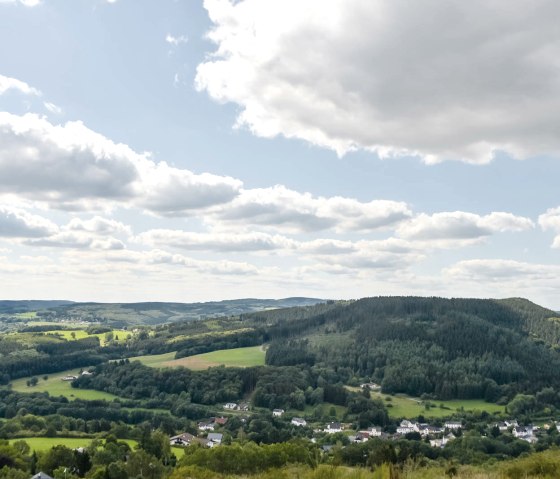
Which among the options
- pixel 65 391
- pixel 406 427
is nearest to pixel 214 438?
pixel 406 427

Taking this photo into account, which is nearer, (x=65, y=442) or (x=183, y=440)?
(x=65, y=442)

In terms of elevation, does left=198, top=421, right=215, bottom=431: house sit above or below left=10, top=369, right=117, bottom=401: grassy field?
below

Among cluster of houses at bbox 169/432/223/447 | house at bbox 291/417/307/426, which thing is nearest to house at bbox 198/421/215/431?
cluster of houses at bbox 169/432/223/447

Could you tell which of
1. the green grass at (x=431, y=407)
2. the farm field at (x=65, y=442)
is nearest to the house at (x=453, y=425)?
the green grass at (x=431, y=407)

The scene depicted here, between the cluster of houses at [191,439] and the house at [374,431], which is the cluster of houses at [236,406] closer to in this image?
the house at [374,431]

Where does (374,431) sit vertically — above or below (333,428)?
below

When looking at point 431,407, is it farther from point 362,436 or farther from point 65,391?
point 65,391

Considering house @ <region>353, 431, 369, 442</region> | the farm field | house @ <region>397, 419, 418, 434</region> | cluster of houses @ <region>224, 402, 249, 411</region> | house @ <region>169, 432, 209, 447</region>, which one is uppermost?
the farm field

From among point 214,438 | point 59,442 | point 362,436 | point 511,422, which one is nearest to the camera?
point 59,442

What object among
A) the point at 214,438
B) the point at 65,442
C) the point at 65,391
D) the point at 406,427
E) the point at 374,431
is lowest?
the point at 406,427

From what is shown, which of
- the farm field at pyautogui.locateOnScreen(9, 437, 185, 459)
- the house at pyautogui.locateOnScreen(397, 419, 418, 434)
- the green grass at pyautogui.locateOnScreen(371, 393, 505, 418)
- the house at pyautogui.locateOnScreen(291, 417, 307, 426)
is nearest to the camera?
the farm field at pyautogui.locateOnScreen(9, 437, 185, 459)

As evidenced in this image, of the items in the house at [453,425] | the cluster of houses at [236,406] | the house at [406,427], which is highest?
the house at [453,425]

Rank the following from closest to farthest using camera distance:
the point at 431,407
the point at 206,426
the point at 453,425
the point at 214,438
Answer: the point at 214,438 < the point at 206,426 < the point at 453,425 < the point at 431,407

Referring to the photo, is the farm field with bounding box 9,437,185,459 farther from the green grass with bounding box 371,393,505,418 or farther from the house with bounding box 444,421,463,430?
the green grass with bounding box 371,393,505,418
